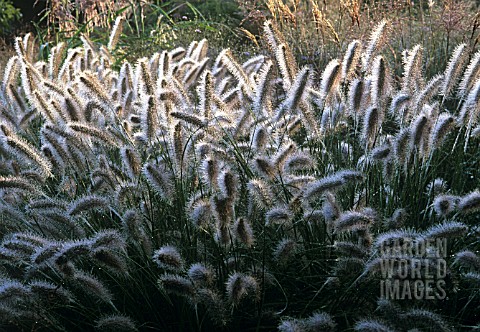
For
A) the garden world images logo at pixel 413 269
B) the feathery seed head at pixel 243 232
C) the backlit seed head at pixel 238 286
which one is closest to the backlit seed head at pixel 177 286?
the backlit seed head at pixel 238 286

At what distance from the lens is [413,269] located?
221 centimetres

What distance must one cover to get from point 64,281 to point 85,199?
353mm

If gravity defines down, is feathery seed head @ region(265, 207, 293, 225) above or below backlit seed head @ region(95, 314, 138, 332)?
above

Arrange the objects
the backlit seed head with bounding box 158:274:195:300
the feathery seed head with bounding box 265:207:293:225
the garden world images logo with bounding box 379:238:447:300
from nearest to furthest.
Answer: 1. the garden world images logo with bounding box 379:238:447:300
2. the backlit seed head with bounding box 158:274:195:300
3. the feathery seed head with bounding box 265:207:293:225

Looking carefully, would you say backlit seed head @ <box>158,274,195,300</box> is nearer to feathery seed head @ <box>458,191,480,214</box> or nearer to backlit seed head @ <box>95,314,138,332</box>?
backlit seed head @ <box>95,314,138,332</box>

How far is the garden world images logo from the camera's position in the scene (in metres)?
2.22

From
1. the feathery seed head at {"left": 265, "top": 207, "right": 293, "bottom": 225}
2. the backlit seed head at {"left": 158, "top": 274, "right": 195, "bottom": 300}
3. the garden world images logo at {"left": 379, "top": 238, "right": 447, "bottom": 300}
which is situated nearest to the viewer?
the garden world images logo at {"left": 379, "top": 238, "right": 447, "bottom": 300}

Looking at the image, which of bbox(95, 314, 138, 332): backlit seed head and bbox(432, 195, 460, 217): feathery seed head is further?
bbox(432, 195, 460, 217): feathery seed head

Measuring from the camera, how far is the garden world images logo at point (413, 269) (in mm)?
2221

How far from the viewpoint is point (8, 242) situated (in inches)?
103

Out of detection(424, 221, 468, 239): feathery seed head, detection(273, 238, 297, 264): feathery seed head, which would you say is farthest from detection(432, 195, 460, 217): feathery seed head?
detection(273, 238, 297, 264): feathery seed head

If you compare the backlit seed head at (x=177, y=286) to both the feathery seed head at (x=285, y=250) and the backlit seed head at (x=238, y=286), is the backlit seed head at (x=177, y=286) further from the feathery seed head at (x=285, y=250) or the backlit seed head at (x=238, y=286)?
the feathery seed head at (x=285, y=250)

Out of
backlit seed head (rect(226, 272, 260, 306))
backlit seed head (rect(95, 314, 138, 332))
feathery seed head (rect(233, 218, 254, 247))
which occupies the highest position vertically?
feathery seed head (rect(233, 218, 254, 247))

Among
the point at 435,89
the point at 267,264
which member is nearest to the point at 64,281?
the point at 267,264
